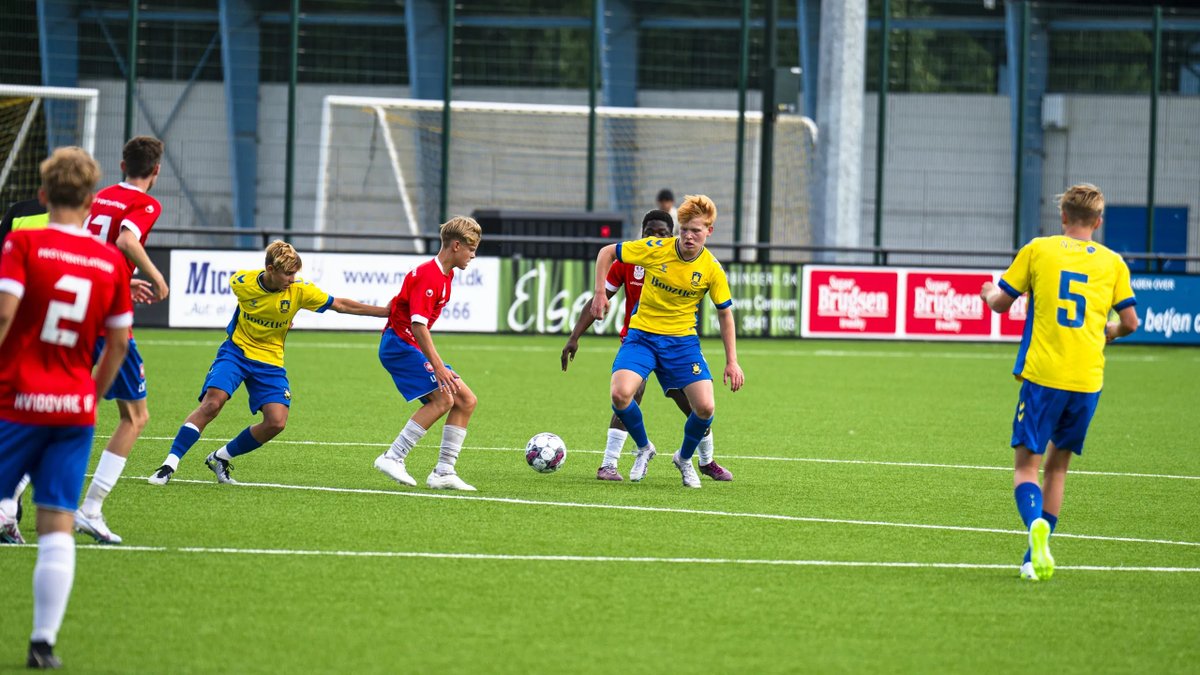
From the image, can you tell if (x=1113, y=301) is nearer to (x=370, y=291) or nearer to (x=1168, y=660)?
(x=1168, y=660)

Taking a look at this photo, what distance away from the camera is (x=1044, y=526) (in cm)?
690

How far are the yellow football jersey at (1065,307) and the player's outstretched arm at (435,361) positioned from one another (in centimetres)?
328

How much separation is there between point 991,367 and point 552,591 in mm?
14684

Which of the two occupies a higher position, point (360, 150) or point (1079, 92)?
point (1079, 92)

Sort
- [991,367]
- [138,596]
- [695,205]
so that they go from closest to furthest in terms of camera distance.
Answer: [138,596], [695,205], [991,367]

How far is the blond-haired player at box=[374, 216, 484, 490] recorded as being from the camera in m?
9.15

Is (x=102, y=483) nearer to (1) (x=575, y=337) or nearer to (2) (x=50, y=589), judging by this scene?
(2) (x=50, y=589)

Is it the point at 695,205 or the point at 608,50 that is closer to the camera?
the point at 695,205

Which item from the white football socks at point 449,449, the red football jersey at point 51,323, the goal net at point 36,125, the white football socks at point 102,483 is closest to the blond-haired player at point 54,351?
the red football jersey at point 51,323

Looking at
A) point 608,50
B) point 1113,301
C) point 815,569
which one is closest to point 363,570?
point 815,569

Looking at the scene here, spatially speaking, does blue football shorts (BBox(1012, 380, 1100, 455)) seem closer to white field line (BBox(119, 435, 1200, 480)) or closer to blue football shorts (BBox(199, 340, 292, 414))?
white field line (BBox(119, 435, 1200, 480))

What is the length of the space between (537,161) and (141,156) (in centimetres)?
2169

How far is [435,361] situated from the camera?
351 inches

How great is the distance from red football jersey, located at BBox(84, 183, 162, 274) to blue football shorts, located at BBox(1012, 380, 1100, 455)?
4.32m
